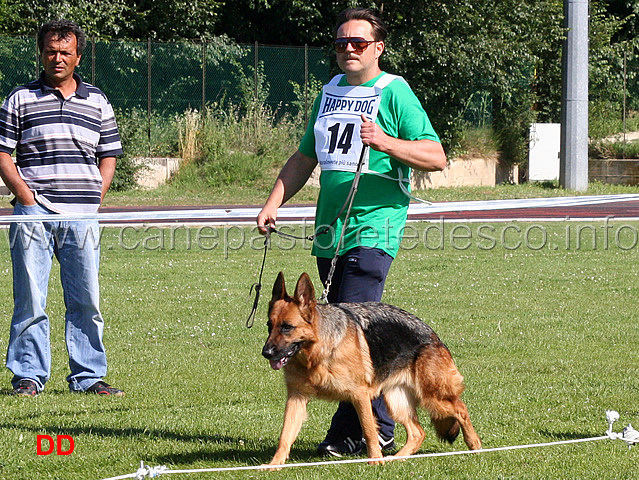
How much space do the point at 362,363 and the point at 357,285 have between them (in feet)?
1.71

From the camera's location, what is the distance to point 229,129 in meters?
27.7

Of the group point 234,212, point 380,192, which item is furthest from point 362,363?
point 234,212

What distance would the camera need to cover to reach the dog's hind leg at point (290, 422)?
15.2 feet

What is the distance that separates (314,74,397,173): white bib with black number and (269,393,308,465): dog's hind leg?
1211mm

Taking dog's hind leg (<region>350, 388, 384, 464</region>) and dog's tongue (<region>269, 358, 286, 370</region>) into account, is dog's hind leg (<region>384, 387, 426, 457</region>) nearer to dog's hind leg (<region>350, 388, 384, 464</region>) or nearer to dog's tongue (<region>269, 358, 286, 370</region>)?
dog's hind leg (<region>350, 388, 384, 464</region>)

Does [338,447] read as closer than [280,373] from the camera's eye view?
Yes

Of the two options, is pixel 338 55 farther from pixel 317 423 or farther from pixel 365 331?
pixel 317 423

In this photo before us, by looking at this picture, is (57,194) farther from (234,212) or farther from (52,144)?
(234,212)

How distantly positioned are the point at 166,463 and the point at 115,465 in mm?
255

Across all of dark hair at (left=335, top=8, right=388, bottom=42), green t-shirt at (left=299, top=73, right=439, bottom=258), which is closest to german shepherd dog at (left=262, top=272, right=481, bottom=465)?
green t-shirt at (left=299, top=73, right=439, bottom=258)

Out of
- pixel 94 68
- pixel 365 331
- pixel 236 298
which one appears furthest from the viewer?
pixel 94 68

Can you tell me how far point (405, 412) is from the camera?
16.4 ft

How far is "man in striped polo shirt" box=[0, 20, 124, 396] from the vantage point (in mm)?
6242

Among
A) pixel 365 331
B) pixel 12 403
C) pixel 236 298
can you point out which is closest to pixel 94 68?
pixel 236 298
